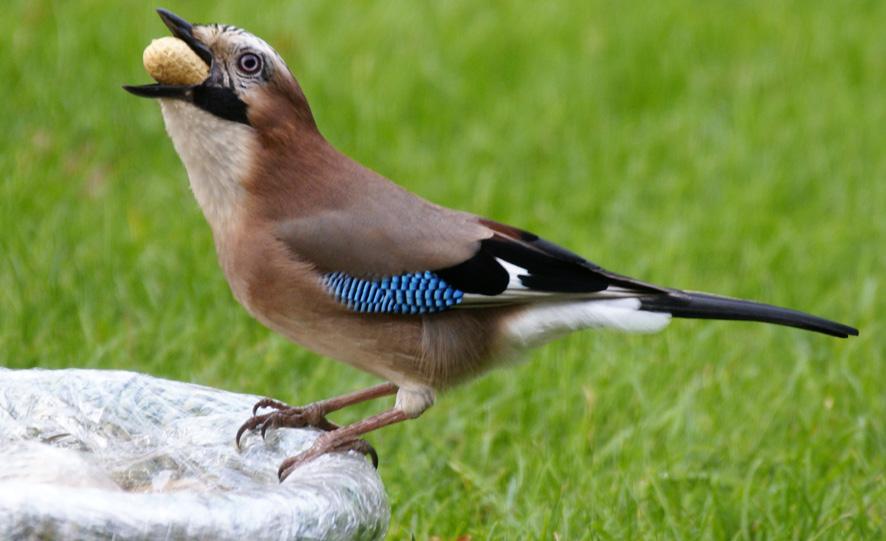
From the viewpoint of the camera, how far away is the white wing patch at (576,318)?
378cm

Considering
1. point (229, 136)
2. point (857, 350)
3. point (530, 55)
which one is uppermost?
point (530, 55)

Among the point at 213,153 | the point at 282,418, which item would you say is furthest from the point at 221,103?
the point at 282,418

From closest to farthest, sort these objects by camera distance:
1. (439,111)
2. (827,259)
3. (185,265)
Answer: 1. (185,265)
2. (827,259)
3. (439,111)

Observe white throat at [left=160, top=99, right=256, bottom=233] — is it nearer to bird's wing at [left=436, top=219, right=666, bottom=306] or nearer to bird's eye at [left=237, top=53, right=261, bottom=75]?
bird's eye at [left=237, top=53, right=261, bottom=75]

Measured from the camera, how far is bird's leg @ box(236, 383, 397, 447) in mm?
3365

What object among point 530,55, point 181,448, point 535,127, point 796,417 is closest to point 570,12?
point 530,55

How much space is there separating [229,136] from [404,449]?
1.46 metres

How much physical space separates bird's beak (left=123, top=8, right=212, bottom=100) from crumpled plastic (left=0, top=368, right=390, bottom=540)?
658mm

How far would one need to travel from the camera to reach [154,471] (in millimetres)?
3104

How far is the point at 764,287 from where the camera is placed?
6.28 m

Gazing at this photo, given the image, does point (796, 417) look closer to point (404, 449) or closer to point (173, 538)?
point (404, 449)

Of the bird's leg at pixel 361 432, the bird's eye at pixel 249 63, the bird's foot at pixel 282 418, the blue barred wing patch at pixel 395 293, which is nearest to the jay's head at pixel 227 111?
the bird's eye at pixel 249 63

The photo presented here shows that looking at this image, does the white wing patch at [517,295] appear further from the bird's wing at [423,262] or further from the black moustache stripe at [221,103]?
the black moustache stripe at [221,103]

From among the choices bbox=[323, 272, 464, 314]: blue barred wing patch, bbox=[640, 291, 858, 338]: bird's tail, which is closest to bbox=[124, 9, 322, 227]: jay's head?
bbox=[323, 272, 464, 314]: blue barred wing patch
